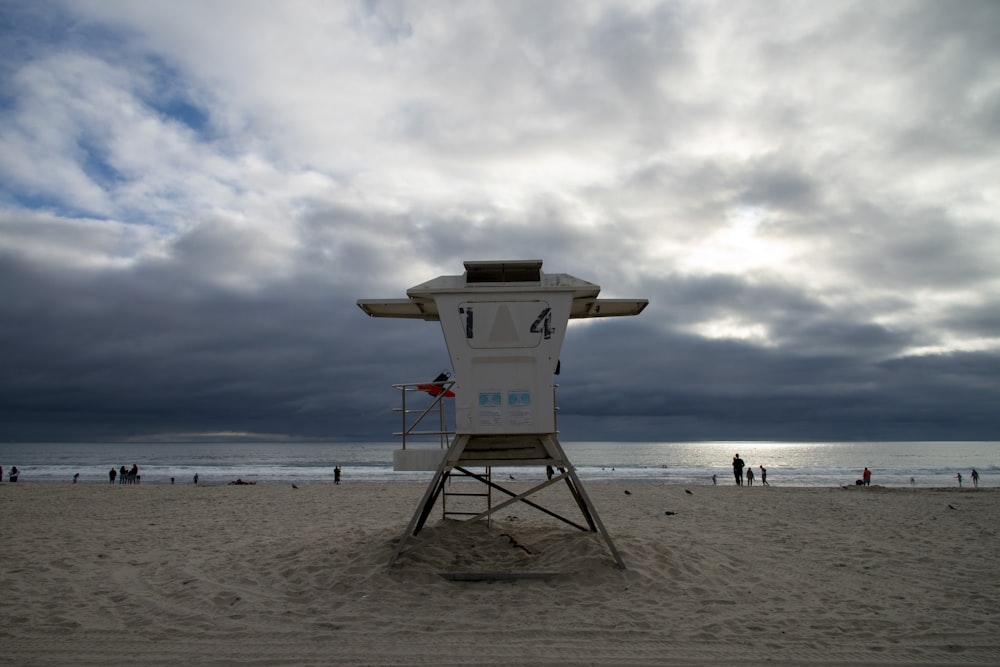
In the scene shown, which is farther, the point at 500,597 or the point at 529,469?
the point at 529,469

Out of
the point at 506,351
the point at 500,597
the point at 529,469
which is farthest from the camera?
the point at 529,469

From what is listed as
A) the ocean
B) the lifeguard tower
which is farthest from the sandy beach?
the ocean

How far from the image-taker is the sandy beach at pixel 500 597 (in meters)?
5.75

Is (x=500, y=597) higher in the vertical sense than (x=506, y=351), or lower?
lower

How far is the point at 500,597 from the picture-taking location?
24.3ft

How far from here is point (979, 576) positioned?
29.0ft

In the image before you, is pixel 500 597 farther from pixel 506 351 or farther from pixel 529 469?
pixel 529 469

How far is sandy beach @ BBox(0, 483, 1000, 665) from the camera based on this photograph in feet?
18.9

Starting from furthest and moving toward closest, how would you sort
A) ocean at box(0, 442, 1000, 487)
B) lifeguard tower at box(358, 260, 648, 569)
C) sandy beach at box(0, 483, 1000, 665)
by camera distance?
ocean at box(0, 442, 1000, 487)
lifeguard tower at box(358, 260, 648, 569)
sandy beach at box(0, 483, 1000, 665)

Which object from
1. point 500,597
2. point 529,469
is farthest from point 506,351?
point 529,469

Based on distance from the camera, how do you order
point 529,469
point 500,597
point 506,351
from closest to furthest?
point 500,597
point 506,351
point 529,469

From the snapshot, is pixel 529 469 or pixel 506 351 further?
pixel 529 469

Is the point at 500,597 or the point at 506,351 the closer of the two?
the point at 500,597

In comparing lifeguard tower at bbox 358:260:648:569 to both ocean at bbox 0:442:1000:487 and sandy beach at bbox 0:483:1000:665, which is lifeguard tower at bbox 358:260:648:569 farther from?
ocean at bbox 0:442:1000:487
